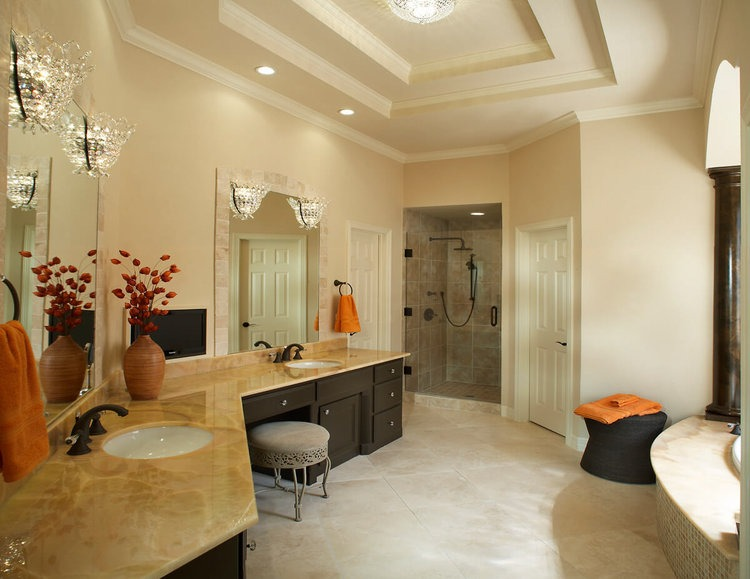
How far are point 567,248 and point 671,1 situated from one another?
6.70 ft

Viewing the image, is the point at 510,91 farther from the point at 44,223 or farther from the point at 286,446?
the point at 44,223

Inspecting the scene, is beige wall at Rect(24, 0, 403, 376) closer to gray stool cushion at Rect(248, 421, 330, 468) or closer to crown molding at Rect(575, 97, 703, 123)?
gray stool cushion at Rect(248, 421, 330, 468)

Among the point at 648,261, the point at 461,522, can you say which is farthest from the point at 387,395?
the point at 648,261

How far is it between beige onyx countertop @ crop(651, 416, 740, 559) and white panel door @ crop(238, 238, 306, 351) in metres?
2.60

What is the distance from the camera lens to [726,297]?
11.6 ft

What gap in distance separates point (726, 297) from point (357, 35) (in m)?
3.19

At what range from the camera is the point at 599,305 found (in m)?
4.00

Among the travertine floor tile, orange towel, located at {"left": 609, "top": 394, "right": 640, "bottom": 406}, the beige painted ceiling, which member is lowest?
the travertine floor tile

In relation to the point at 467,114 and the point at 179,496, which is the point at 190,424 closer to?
the point at 179,496

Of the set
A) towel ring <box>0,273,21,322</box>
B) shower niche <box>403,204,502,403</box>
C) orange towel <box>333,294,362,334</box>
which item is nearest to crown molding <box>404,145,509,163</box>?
shower niche <box>403,204,502,403</box>

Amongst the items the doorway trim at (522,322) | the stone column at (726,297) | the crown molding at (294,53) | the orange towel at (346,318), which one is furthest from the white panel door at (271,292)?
the stone column at (726,297)

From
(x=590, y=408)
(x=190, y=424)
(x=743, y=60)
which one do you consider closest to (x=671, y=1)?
(x=743, y=60)

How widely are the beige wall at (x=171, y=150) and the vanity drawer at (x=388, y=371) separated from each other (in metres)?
1.37

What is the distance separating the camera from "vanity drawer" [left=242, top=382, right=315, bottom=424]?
273 cm
